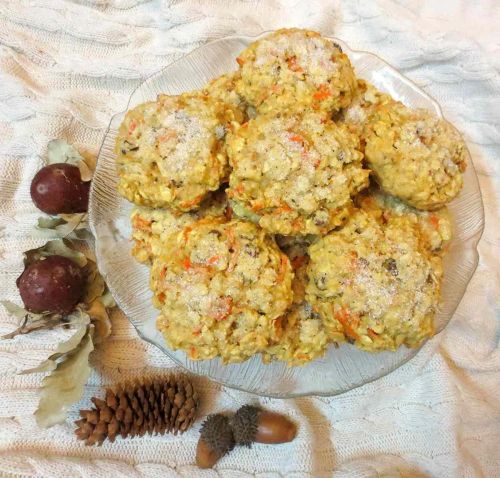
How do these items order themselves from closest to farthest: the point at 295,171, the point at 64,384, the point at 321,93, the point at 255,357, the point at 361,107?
the point at 295,171
the point at 321,93
the point at 361,107
the point at 255,357
the point at 64,384

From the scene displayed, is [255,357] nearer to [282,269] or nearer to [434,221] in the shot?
[282,269]

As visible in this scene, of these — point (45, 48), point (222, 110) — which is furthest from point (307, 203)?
point (45, 48)

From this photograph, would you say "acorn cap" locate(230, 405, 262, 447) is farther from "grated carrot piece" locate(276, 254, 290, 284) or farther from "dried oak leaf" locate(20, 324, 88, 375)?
"grated carrot piece" locate(276, 254, 290, 284)

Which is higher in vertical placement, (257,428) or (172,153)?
(172,153)

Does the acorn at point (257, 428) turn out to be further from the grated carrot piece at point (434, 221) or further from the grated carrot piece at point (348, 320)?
the grated carrot piece at point (434, 221)

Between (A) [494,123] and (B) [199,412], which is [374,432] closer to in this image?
(B) [199,412]

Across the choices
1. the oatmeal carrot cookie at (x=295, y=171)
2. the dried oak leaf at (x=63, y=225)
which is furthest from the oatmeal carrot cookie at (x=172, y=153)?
the dried oak leaf at (x=63, y=225)

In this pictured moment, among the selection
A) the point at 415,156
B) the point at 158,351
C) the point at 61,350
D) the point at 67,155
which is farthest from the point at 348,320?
the point at 67,155
